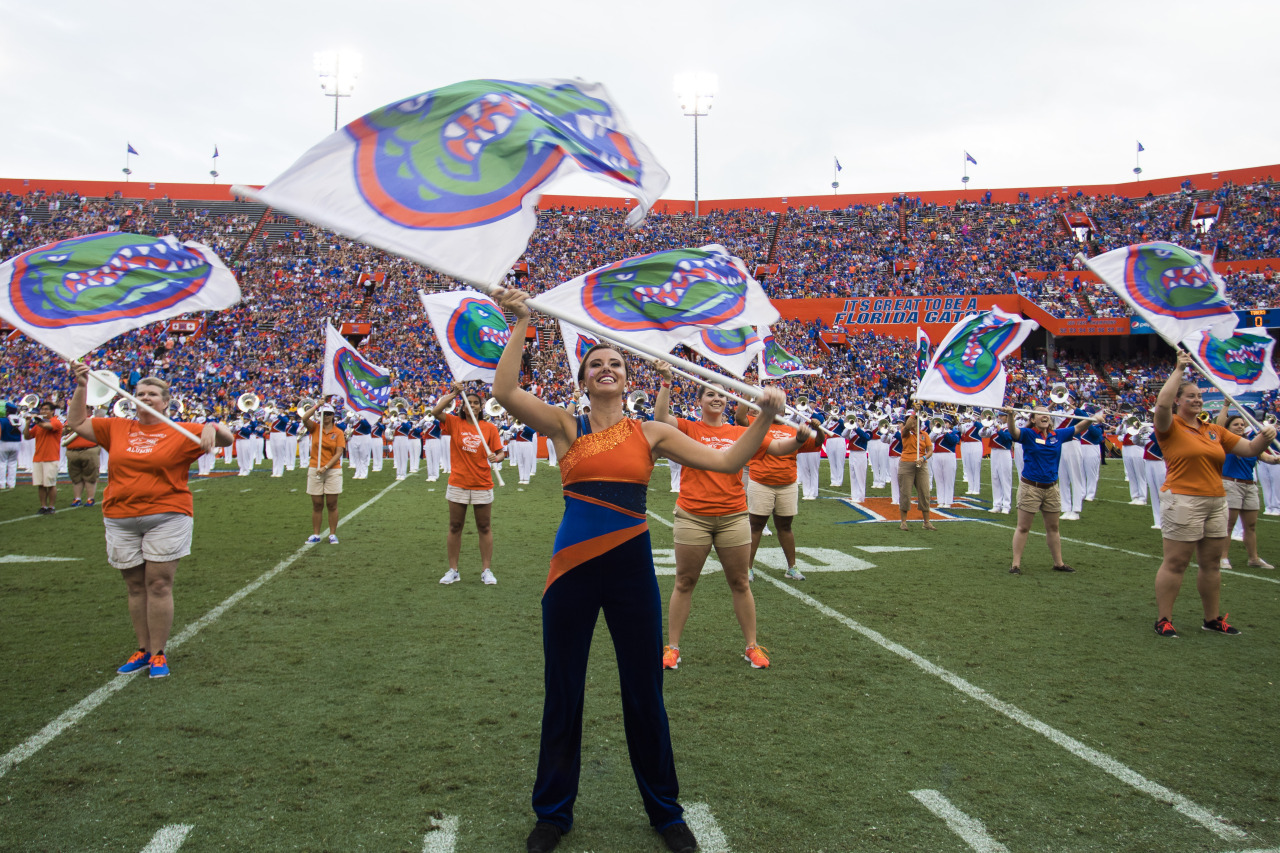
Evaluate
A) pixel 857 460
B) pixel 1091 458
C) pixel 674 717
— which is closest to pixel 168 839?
pixel 674 717

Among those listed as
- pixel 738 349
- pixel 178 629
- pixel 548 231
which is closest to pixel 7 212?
pixel 548 231

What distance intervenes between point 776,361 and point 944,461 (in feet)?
17.7

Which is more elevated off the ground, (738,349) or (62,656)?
(738,349)

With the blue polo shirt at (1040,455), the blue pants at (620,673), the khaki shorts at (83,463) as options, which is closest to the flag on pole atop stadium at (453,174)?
the blue pants at (620,673)

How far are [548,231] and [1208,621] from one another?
42.7 m

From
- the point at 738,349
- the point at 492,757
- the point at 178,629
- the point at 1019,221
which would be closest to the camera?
the point at 492,757

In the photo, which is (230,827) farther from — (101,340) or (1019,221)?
(1019,221)

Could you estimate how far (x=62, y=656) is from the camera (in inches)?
205

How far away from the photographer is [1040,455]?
27.3 ft

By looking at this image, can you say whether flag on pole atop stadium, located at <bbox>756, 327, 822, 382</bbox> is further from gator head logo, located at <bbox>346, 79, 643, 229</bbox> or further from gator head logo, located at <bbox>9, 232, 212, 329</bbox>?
gator head logo, located at <bbox>346, 79, 643, 229</bbox>

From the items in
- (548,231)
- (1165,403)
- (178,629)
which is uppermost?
(548,231)

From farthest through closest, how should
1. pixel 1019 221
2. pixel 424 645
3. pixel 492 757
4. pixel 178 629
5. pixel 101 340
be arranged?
pixel 1019 221 → pixel 178 629 → pixel 424 645 → pixel 101 340 → pixel 492 757

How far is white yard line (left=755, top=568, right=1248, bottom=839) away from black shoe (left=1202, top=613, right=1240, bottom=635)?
247 centimetres

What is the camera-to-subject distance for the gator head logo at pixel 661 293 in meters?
4.65
